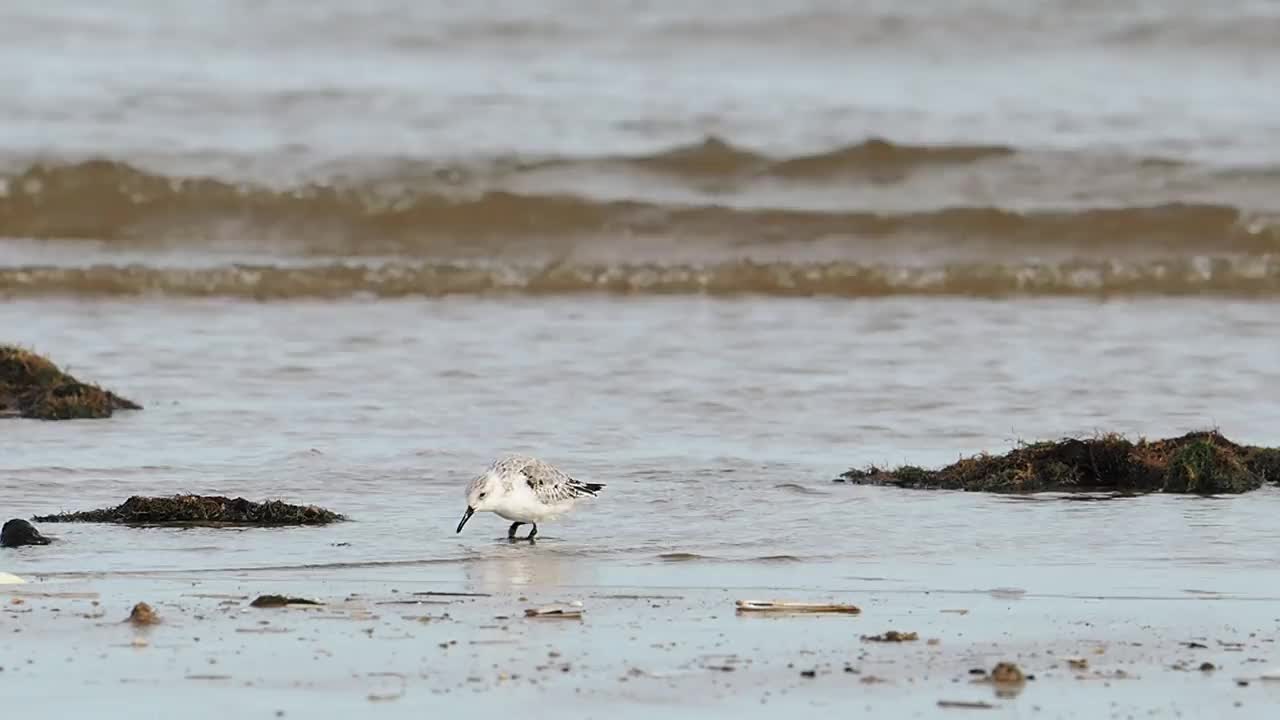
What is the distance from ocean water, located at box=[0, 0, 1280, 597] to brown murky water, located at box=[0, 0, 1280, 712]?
0.17 ft

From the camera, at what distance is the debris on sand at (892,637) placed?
631cm

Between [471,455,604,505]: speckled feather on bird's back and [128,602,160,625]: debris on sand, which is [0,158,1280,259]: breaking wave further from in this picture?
[128,602,160,625]: debris on sand

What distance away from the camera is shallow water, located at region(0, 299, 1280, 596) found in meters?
7.99

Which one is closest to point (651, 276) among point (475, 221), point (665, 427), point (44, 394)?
point (475, 221)

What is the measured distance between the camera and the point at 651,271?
19.6 metres

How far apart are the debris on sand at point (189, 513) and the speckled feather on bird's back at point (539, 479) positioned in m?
0.75

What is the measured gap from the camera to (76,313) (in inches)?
655

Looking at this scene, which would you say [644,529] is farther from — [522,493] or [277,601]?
[277,601]

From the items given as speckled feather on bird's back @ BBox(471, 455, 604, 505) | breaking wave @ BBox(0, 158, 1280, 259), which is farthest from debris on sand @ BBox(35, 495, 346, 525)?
breaking wave @ BBox(0, 158, 1280, 259)

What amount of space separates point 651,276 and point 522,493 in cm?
1105

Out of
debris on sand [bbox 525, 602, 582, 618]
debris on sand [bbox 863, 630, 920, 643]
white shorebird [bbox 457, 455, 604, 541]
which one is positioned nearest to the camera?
debris on sand [bbox 863, 630, 920, 643]

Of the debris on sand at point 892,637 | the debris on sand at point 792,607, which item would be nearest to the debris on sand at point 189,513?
the debris on sand at point 792,607

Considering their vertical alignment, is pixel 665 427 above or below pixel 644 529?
above

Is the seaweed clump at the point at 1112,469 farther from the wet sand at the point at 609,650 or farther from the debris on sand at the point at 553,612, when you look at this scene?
the debris on sand at the point at 553,612
